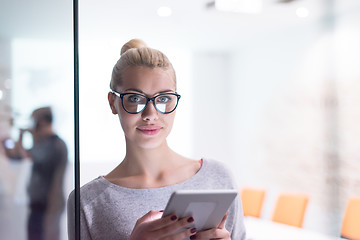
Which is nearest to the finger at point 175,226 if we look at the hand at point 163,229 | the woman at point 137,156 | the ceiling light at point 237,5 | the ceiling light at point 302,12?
the hand at point 163,229

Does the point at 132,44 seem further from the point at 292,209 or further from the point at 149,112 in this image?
the point at 292,209

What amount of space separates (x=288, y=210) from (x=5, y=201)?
321cm

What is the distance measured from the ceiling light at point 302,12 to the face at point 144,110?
3.29m

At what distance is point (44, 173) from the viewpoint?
42.2 inches

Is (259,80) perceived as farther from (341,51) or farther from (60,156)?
(60,156)

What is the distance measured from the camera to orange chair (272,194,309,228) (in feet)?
12.3

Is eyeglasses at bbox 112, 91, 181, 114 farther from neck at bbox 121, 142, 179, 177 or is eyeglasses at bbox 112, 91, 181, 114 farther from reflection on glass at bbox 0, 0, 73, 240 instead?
reflection on glass at bbox 0, 0, 73, 240

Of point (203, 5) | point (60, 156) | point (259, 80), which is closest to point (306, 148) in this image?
point (259, 80)

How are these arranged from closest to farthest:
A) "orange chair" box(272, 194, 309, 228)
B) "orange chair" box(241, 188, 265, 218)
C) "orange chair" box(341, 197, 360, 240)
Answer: "orange chair" box(341, 197, 360, 240), "orange chair" box(272, 194, 309, 228), "orange chair" box(241, 188, 265, 218)

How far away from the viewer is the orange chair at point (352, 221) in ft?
10.4

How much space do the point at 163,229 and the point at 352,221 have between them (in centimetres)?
239

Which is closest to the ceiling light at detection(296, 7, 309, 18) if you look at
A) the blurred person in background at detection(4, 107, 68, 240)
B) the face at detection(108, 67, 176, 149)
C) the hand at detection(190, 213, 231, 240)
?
the face at detection(108, 67, 176, 149)

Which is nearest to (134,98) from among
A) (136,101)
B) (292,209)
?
(136,101)

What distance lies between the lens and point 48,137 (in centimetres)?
108
